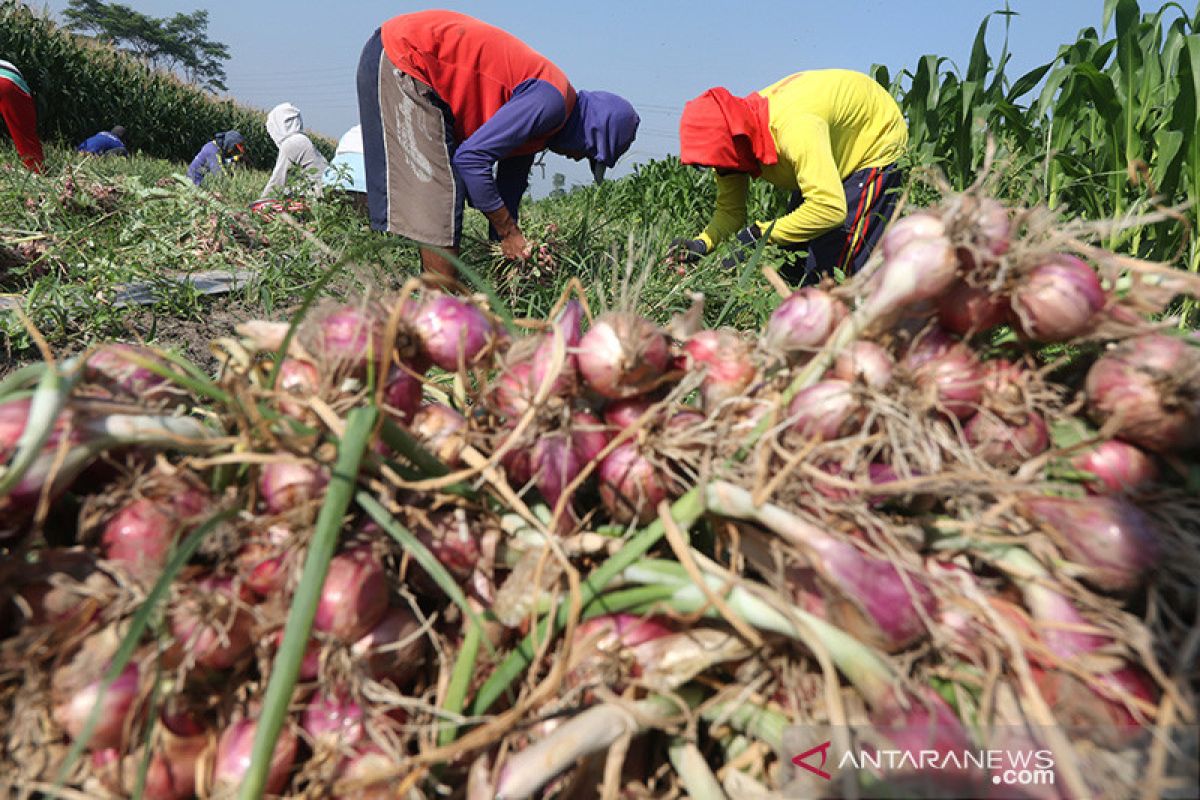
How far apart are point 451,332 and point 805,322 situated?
54 centimetres

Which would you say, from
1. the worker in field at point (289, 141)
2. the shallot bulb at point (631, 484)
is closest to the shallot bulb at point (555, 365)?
the shallot bulb at point (631, 484)

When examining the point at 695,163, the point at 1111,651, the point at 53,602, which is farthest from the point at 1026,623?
the point at 695,163

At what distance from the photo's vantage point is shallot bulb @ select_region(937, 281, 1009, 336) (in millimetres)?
878

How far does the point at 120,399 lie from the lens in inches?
31.1

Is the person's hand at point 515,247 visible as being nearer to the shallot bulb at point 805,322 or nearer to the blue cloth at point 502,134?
the blue cloth at point 502,134

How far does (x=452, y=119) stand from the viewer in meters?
3.38

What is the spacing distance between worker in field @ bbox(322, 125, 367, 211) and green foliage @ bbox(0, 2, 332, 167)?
11.7 meters

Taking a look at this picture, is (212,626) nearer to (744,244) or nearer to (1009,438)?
(1009,438)

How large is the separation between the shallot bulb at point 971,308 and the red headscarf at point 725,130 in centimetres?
270

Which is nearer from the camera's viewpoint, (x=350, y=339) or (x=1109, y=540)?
(x=1109, y=540)

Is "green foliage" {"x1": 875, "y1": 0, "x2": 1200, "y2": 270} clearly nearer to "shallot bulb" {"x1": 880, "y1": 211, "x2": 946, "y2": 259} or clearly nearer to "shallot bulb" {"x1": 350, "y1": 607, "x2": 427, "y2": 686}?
"shallot bulb" {"x1": 880, "y1": 211, "x2": 946, "y2": 259}

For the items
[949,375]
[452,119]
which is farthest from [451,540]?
[452,119]

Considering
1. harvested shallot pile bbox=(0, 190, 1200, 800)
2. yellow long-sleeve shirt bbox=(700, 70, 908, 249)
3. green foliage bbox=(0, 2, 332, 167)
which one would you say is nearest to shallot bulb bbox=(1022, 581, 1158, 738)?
harvested shallot pile bbox=(0, 190, 1200, 800)

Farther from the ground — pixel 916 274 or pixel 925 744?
pixel 916 274
